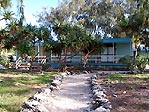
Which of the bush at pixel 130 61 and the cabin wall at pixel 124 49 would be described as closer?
the bush at pixel 130 61

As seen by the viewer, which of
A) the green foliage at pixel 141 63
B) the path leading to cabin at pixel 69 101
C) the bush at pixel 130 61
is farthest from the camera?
the bush at pixel 130 61

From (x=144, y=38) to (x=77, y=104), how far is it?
20661 millimetres

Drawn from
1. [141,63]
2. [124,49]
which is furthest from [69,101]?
[124,49]

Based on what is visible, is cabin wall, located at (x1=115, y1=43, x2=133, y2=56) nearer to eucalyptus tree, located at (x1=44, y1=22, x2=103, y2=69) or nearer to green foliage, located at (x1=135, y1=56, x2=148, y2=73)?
eucalyptus tree, located at (x1=44, y1=22, x2=103, y2=69)

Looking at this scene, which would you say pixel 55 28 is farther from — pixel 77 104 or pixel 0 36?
pixel 77 104

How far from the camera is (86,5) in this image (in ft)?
125

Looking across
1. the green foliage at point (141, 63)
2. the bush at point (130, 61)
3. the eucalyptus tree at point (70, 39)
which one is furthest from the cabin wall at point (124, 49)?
the green foliage at point (141, 63)

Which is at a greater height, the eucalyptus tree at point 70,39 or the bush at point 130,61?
the eucalyptus tree at point 70,39

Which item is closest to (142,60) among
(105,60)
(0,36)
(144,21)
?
(144,21)

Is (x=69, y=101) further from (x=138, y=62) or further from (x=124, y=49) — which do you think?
(x=124, y=49)

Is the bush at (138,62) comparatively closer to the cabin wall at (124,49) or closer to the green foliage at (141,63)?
the green foliage at (141,63)

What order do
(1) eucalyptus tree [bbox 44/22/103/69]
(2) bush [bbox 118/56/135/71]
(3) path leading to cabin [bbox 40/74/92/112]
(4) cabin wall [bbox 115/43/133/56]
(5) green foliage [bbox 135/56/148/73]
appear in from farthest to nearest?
1. (4) cabin wall [bbox 115/43/133/56]
2. (1) eucalyptus tree [bbox 44/22/103/69]
3. (2) bush [bbox 118/56/135/71]
4. (5) green foliage [bbox 135/56/148/73]
5. (3) path leading to cabin [bbox 40/74/92/112]

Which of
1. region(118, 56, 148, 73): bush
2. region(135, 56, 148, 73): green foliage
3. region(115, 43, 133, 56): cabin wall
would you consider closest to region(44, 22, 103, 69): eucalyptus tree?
region(118, 56, 148, 73): bush

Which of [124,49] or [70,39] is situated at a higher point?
[70,39]
